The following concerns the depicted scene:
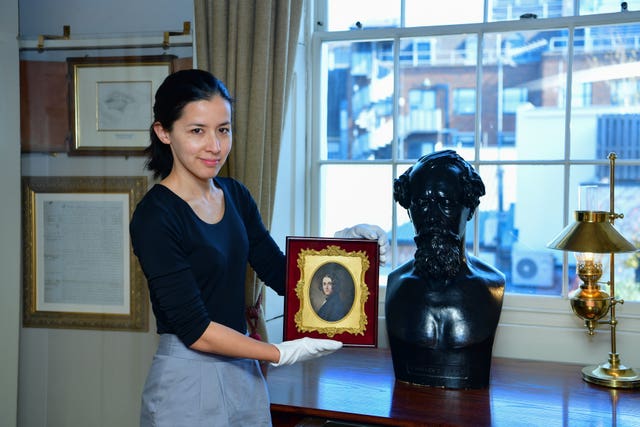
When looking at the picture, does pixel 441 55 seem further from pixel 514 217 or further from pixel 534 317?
pixel 534 317

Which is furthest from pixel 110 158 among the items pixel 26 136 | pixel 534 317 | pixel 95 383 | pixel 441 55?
pixel 534 317

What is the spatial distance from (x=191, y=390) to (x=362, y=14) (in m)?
1.78

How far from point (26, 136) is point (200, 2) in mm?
855

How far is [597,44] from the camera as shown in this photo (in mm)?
2697

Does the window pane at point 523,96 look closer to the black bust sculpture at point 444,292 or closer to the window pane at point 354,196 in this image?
the window pane at point 354,196

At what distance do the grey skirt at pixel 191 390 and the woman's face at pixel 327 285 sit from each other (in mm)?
365

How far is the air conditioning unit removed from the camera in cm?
279

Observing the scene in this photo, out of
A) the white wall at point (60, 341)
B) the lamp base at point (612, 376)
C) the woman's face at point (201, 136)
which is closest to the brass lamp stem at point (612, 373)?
the lamp base at point (612, 376)

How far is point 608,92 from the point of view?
269 cm

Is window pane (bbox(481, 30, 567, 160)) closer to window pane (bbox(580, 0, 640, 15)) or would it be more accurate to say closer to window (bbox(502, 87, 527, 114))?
window (bbox(502, 87, 527, 114))

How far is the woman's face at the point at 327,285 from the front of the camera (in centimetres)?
219

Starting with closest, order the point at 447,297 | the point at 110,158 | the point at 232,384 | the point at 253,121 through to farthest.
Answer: the point at 232,384 → the point at 447,297 → the point at 253,121 → the point at 110,158

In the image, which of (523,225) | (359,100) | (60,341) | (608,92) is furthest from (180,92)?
(608,92)

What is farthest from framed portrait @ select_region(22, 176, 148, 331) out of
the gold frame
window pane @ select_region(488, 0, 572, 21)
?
window pane @ select_region(488, 0, 572, 21)
